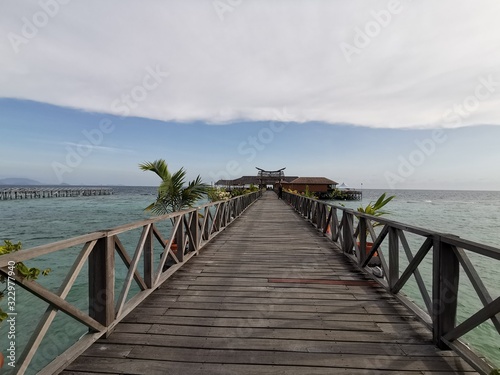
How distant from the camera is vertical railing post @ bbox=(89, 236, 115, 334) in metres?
2.50

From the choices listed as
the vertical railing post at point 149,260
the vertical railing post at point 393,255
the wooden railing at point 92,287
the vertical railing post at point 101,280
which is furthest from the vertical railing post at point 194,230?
the vertical railing post at point 393,255

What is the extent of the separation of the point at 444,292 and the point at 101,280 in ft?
10.00

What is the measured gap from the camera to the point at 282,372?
2.13m

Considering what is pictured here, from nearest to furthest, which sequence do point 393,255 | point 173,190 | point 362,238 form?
point 393,255 → point 362,238 → point 173,190

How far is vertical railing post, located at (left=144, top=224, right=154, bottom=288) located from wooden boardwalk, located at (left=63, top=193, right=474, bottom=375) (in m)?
0.23

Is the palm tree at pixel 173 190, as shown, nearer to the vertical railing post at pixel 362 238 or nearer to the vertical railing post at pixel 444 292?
the vertical railing post at pixel 362 238

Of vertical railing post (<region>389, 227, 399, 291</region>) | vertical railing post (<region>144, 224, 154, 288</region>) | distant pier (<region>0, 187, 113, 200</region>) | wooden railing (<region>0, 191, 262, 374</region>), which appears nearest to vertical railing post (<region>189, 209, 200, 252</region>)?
wooden railing (<region>0, 191, 262, 374</region>)

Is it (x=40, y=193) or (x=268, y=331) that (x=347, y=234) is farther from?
(x=40, y=193)

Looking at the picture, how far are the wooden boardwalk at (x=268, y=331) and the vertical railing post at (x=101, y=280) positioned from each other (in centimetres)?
26

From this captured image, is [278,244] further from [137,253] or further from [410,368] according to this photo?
[410,368]

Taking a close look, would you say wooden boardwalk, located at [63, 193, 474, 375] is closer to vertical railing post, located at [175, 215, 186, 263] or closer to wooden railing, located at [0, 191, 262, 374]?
wooden railing, located at [0, 191, 262, 374]

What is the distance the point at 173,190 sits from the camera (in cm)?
796

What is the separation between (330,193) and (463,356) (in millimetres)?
53692

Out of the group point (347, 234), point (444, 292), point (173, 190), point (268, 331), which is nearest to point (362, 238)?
point (347, 234)
